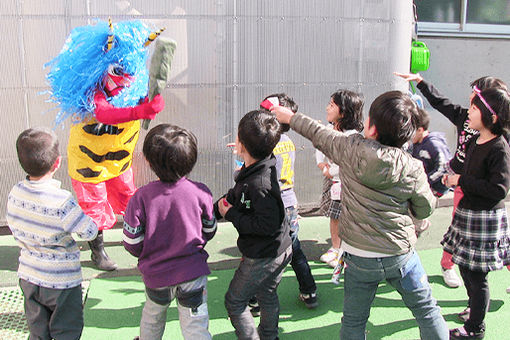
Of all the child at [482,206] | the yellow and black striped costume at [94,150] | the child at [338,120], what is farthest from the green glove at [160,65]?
the child at [482,206]

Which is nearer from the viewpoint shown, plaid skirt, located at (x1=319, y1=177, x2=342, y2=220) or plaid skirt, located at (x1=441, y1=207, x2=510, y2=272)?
plaid skirt, located at (x1=441, y1=207, x2=510, y2=272)

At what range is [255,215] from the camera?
2.46m

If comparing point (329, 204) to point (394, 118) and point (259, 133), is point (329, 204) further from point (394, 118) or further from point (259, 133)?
point (394, 118)

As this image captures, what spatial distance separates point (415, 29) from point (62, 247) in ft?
19.0

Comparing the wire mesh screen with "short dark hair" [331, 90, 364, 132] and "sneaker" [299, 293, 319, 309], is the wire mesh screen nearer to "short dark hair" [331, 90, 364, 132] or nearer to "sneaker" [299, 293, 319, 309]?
"short dark hair" [331, 90, 364, 132]

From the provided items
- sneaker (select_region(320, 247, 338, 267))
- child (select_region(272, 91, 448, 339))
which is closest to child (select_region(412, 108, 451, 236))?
sneaker (select_region(320, 247, 338, 267))

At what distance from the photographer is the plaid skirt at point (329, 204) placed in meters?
3.87

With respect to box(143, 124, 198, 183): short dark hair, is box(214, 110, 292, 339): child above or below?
below

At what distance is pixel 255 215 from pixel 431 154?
169 cm

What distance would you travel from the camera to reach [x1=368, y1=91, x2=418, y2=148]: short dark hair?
2.30 meters

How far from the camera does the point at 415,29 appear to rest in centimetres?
671

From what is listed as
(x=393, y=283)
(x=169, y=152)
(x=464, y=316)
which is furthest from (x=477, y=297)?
(x=169, y=152)

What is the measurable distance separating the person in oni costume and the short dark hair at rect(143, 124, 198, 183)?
1.32 m

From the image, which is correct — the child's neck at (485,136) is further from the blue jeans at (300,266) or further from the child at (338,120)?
the blue jeans at (300,266)
